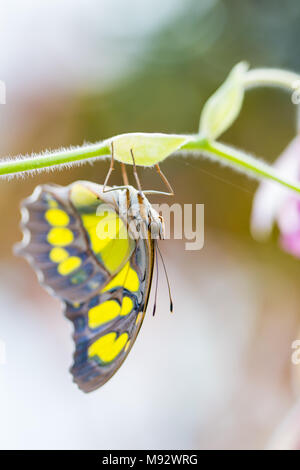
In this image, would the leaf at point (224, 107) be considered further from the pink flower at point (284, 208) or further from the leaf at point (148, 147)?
the pink flower at point (284, 208)

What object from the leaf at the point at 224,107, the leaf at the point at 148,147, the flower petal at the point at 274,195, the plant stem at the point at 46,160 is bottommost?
the plant stem at the point at 46,160

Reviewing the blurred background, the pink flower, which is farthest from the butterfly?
the blurred background

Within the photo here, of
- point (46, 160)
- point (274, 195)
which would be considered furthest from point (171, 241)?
point (46, 160)

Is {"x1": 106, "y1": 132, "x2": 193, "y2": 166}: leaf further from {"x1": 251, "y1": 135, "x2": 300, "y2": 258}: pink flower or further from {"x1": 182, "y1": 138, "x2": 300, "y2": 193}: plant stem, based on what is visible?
{"x1": 251, "y1": 135, "x2": 300, "y2": 258}: pink flower

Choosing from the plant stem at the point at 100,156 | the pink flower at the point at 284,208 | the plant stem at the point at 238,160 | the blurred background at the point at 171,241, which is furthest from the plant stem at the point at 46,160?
the blurred background at the point at 171,241

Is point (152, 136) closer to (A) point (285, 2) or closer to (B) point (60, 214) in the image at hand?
(B) point (60, 214)

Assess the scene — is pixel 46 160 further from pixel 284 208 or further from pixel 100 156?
pixel 284 208
